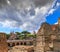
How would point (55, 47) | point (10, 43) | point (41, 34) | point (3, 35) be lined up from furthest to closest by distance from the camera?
point (10, 43) → point (41, 34) → point (55, 47) → point (3, 35)

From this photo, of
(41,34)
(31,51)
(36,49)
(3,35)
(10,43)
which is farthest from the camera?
(10,43)

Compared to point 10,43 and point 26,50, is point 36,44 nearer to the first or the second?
point 26,50

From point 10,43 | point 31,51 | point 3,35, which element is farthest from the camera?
point 10,43

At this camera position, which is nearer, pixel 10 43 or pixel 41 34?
pixel 41 34

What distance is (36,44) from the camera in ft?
53.6

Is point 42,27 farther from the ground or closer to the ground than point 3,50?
farther from the ground

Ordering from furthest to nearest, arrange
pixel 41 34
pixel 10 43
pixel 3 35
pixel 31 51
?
pixel 10 43 < pixel 31 51 < pixel 41 34 < pixel 3 35

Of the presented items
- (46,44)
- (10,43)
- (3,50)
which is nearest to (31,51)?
(46,44)

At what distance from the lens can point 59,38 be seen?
1207cm

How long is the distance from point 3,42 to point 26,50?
995 centimetres

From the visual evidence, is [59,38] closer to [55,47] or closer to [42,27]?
[55,47]

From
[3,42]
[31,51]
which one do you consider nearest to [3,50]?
[3,42]

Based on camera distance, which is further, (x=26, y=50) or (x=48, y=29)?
(x=26, y=50)

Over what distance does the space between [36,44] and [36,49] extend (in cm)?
43
